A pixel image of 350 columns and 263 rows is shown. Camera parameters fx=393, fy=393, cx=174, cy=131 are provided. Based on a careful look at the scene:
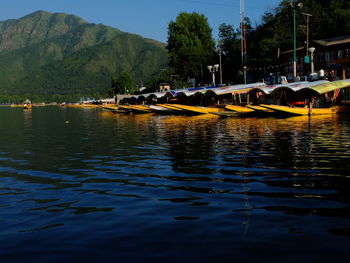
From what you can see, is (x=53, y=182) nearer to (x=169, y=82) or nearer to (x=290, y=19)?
(x=290, y=19)

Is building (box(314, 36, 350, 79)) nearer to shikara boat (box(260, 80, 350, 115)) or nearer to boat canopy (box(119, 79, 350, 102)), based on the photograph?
boat canopy (box(119, 79, 350, 102))

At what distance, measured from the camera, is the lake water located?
20.5ft

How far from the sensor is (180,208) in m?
8.70

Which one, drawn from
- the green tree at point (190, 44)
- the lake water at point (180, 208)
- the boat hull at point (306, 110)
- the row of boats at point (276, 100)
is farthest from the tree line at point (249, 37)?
the lake water at point (180, 208)

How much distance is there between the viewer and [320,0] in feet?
296

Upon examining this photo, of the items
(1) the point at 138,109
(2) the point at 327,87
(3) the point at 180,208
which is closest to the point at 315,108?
(2) the point at 327,87

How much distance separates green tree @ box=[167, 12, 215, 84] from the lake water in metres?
87.1

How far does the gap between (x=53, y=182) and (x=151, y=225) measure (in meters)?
5.96

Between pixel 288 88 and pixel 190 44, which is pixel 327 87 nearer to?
pixel 288 88

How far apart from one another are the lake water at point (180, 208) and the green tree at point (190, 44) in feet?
286

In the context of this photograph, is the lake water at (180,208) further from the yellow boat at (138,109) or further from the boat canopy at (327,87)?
the yellow boat at (138,109)

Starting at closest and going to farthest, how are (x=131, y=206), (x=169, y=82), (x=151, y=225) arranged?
(x=151, y=225)
(x=131, y=206)
(x=169, y=82)

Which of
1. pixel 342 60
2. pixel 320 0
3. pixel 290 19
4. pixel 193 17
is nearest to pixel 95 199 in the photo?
pixel 342 60

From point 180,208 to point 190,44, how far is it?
10090 cm
